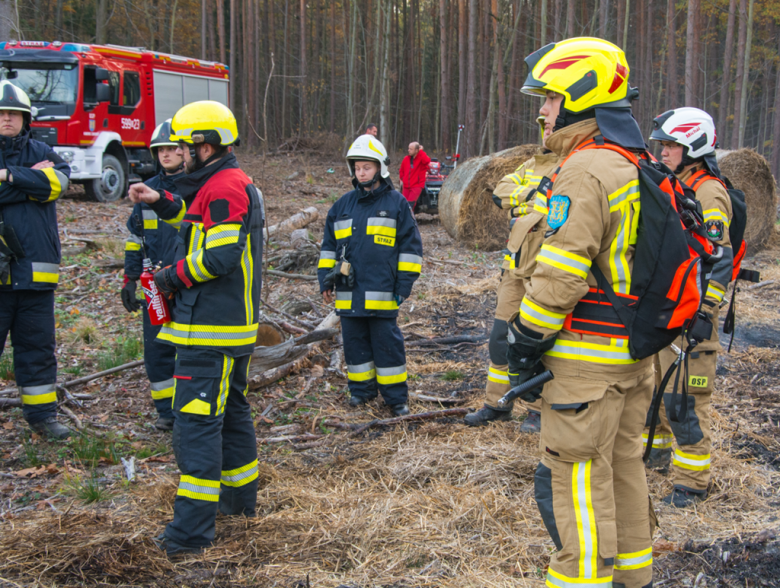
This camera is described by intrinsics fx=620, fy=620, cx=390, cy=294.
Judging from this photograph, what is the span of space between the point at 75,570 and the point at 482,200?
9.99m

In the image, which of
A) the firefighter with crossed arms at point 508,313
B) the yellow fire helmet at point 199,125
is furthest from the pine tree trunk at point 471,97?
the yellow fire helmet at point 199,125

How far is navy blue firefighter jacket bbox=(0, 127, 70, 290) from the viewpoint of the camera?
4.28 m

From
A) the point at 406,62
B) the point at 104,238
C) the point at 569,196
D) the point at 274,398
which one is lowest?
the point at 274,398

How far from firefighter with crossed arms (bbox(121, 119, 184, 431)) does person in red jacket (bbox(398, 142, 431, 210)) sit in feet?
29.2

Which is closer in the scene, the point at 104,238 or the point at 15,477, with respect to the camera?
the point at 15,477

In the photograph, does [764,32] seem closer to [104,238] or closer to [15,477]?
[104,238]

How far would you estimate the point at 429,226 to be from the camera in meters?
14.5

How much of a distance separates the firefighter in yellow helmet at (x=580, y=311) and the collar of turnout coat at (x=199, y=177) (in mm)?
1594

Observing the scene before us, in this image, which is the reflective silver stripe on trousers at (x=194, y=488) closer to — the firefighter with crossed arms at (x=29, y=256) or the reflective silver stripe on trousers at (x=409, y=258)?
the firefighter with crossed arms at (x=29, y=256)

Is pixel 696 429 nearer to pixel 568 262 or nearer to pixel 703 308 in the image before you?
pixel 703 308

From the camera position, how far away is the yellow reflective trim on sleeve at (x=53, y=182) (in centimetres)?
432

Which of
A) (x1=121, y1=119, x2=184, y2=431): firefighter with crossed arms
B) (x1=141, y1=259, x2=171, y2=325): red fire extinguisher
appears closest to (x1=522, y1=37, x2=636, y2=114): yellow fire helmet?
(x1=141, y1=259, x2=171, y2=325): red fire extinguisher

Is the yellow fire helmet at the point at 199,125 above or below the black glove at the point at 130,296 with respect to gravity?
above

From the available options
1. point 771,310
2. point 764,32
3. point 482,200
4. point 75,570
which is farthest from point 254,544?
point 764,32
